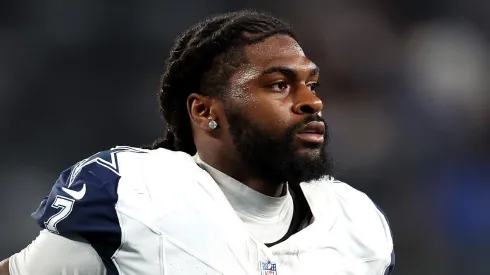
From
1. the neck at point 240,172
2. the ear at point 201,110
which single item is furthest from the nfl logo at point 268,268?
the ear at point 201,110

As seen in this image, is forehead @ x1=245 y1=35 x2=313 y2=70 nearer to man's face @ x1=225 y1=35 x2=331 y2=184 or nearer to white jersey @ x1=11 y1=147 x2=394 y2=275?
man's face @ x1=225 y1=35 x2=331 y2=184

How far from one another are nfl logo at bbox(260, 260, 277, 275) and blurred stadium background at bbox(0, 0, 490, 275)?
1.16 m

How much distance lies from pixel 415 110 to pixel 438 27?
1.18ft

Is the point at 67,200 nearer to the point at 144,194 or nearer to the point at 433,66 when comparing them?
the point at 144,194

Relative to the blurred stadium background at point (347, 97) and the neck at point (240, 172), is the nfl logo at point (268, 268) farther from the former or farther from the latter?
the blurred stadium background at point (347, 97)

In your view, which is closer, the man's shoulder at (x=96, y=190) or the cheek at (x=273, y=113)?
the man's shoulder at (x=96, y=190)

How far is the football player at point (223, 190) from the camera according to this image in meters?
1.01

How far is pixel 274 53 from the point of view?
45.9 inches

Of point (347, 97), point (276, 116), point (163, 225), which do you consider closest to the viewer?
point (163, 225)

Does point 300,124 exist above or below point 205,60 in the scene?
below

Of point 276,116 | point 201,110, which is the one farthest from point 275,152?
point 201,110

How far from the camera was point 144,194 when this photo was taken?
40.9 inches

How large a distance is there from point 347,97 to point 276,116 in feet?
4.77

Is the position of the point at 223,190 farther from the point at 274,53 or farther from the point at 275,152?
the point at 274,53
